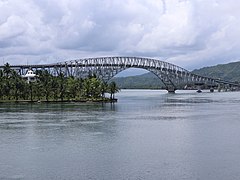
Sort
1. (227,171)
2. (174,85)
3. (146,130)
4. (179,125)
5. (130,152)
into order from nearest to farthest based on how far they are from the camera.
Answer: (227,171), (130,152), (146,130), (179,125), (174,85)

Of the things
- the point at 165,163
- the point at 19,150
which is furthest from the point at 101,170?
the point at 19,150

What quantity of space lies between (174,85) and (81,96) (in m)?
89.6

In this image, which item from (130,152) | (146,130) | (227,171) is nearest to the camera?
(227,171)

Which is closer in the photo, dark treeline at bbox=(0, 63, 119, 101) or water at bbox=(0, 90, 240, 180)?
water at bbox=(0, 90, 240, 180)

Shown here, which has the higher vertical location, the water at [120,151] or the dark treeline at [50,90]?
the dark treeline at [50,90]

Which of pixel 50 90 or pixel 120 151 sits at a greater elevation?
pixel 50 90

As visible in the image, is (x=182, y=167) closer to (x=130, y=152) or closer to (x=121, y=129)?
(x=130, y=152)

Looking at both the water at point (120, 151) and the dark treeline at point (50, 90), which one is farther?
the dark treeline at point (50, 90)

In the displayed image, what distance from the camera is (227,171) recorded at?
22.8 metres

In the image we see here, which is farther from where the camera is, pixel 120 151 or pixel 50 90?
pixel 50 90

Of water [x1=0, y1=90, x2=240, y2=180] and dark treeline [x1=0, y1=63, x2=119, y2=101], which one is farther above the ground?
dark treeline [x1=0, y1=63, x2=119, y2=101]

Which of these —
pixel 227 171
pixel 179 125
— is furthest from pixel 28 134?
pixel 227 171

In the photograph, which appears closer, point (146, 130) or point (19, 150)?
point (19, 150)

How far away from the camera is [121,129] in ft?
135
